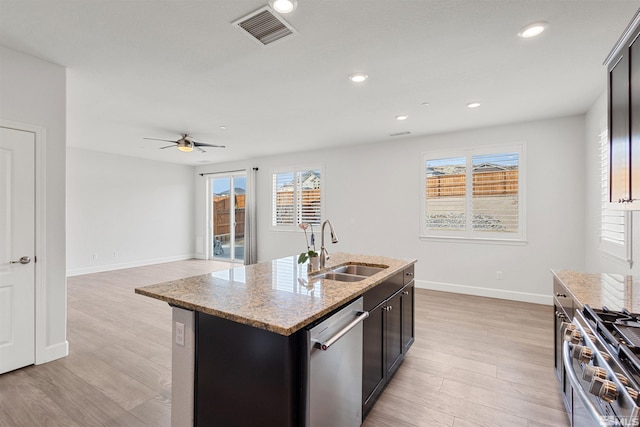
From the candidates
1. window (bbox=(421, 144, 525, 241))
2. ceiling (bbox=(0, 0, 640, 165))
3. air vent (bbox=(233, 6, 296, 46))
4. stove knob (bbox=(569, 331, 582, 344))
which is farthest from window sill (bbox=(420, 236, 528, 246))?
air vent (bbox=(233, 6, 296, 46))

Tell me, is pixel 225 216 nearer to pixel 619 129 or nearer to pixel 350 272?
pixel 350 272

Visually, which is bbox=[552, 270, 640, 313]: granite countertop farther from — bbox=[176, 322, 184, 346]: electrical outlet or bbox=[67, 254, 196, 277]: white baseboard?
bbox=[67, 254, 196, 277]: white baseboard

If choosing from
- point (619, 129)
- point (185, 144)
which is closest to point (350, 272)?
point (619, 129)

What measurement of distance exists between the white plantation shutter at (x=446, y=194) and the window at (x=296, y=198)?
7.58 feet

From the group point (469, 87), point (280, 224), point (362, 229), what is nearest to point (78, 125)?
point (280, 224)

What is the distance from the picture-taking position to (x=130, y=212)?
7.26 metres

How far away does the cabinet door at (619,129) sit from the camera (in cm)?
169

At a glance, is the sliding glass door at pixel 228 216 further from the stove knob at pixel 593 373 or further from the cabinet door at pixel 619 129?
the stove knob at pixel 593 373

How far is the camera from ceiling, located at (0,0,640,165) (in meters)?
2.00

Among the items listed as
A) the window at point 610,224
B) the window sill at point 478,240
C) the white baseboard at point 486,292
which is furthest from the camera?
the window sill at point 478,240

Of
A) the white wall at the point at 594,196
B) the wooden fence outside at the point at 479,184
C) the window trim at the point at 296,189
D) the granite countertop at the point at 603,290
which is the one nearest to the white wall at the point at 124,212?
the window trim at the point at 296,189

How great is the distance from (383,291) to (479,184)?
3554 mm

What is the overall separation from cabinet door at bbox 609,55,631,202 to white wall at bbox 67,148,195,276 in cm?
832

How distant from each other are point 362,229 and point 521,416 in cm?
410
